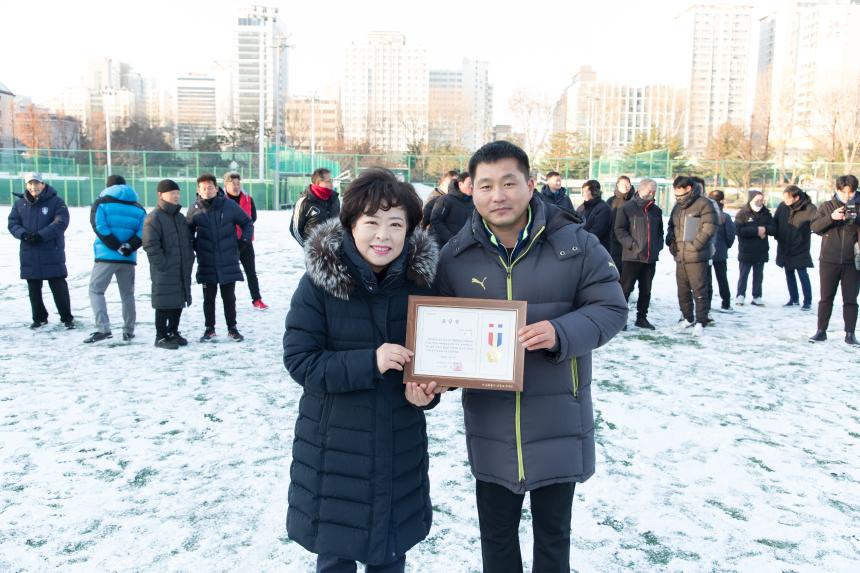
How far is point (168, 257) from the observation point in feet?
22.8

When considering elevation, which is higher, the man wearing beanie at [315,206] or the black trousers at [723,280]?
the man wearing beanie at [315,206]

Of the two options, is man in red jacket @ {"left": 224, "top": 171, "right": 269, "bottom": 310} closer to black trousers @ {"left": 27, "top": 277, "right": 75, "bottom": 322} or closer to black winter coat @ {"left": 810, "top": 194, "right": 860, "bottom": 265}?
black trousers @ {"left": 27, "top": 277, "right": 75, "bottom": 322}

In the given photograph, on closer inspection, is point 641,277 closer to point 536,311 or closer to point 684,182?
point 684,182

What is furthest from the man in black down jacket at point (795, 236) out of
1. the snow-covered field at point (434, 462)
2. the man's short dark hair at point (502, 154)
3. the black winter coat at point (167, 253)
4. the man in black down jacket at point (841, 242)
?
the man's short dark hair at point (502, 154)

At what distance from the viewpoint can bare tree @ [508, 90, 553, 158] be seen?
180 ft

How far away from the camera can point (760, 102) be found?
66625mm

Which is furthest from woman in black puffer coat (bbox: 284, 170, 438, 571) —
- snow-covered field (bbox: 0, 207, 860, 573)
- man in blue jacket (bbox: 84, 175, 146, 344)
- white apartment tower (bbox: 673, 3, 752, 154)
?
white apartment tower (bbox: 673, 3, 752, 154)

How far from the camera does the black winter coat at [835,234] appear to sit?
23.5ft

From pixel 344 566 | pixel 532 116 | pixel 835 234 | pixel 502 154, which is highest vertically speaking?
pixel 532 116

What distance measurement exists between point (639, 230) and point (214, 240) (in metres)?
5.03

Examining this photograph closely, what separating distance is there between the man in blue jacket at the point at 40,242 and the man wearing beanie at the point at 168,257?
61.0 inches

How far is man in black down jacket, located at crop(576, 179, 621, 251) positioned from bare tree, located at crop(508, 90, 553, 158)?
46425 millimetres

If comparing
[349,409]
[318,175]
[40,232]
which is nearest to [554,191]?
[318,175]

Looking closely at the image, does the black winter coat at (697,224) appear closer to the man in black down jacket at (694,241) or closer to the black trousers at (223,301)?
the man in black down jacket at (694,241)
